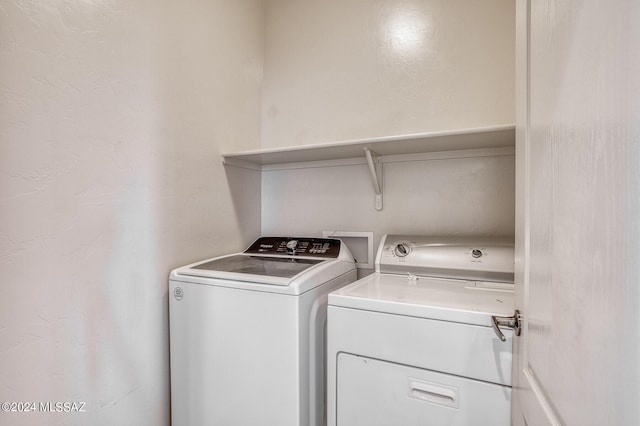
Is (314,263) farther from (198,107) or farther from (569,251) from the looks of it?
(569,251)

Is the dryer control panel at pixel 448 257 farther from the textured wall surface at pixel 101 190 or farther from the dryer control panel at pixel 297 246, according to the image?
the textured wall surface at pixel 101 190

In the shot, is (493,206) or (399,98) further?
(399,98)

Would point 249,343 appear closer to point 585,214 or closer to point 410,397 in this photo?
point 410,397

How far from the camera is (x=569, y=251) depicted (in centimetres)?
51

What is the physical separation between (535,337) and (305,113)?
1725 mm

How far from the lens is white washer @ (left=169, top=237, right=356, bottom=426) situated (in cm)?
120

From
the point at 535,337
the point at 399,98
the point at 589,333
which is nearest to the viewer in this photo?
the point at 589,333

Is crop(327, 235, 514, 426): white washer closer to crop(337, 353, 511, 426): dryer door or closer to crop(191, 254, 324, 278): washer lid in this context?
crop(337, 353, 511, 426): dryer door

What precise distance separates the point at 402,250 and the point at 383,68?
1043mm

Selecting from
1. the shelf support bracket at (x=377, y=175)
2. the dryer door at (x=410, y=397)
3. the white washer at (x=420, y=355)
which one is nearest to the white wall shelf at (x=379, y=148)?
the shelf support bracket at (x=377, y=175)

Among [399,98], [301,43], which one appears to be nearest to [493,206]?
[399,98]

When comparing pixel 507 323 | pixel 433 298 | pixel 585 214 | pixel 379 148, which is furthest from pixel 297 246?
pixel 585 214

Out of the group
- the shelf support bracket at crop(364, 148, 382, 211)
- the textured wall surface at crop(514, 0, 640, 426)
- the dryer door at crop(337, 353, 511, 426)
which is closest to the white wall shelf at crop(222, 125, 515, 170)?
the shelf support bracket at crop(364, 148, 382, 211)

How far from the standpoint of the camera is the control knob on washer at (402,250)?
1.58 metres
